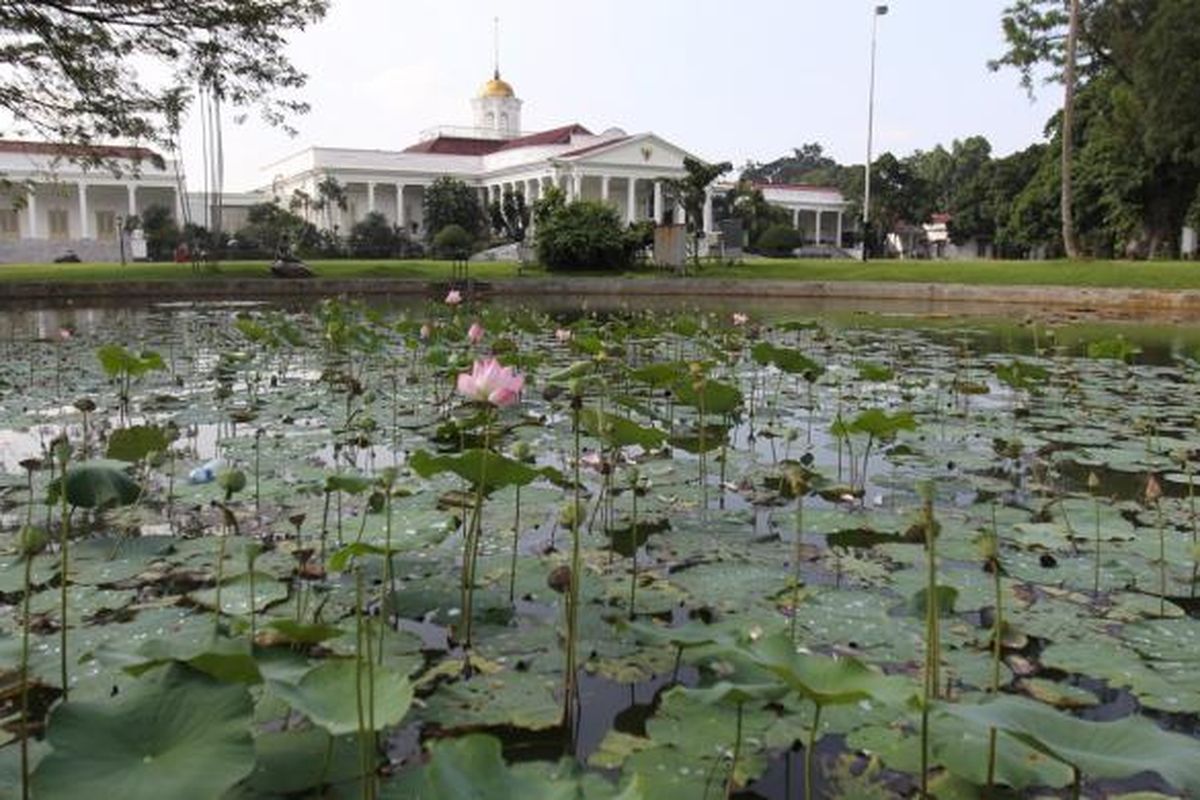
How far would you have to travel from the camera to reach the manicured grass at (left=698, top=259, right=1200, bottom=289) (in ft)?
57.1

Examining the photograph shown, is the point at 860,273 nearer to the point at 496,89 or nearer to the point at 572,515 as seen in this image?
the point at 572,515

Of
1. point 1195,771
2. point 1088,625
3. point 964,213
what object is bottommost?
point 1088,625

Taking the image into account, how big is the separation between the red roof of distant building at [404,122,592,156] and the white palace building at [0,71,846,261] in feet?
0.20

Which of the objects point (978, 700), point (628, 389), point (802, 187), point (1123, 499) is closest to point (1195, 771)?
point (978, 700)

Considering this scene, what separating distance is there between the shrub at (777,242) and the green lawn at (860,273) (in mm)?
12778

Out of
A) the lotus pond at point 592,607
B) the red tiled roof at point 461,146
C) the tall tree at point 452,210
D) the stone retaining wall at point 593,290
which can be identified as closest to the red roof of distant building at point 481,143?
the red tiled roof at point 461,146

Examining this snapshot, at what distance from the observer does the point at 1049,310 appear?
1602cm

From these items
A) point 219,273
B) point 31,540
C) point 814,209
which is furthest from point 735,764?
point 814,209


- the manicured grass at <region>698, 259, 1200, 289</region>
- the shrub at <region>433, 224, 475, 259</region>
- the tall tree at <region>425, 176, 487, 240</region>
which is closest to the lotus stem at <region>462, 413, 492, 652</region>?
the manicured grass at <region>698, 259, 1200, 289</region>

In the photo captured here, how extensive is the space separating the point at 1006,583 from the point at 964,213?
46.7 metres

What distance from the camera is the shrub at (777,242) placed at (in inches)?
1515

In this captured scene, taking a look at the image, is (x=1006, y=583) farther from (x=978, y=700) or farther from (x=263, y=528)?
(x=263, y=528)

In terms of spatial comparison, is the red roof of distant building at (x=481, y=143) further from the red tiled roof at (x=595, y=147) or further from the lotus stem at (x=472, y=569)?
the lotus stem at (x=472, y=569)

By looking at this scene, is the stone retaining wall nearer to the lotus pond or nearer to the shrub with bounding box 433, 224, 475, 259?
the shrub with bounding box 433, 224, 475, 259
